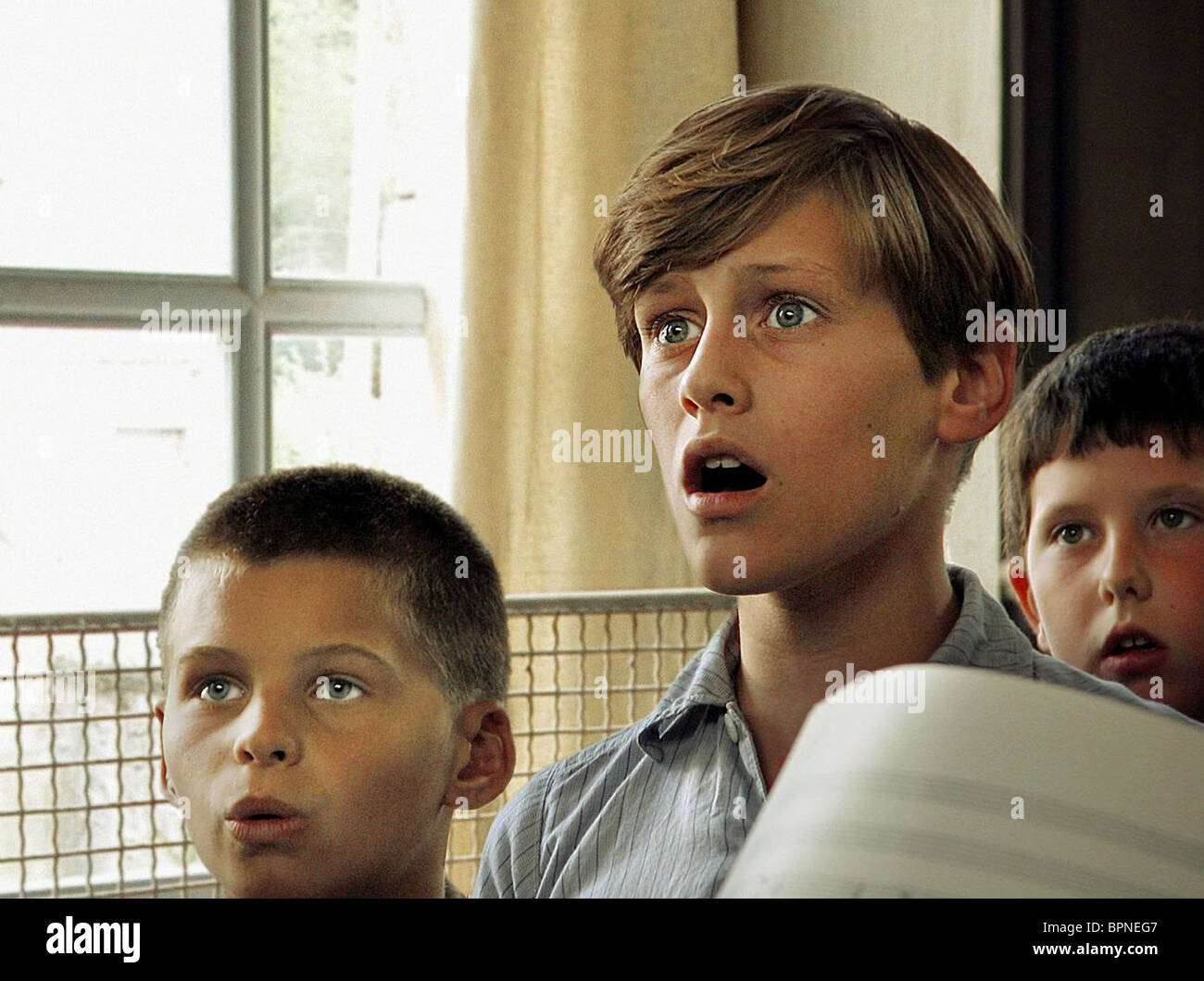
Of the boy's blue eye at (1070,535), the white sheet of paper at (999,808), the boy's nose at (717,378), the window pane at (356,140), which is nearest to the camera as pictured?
the white sheet of paper at (999,808)

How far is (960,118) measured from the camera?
1.26 m

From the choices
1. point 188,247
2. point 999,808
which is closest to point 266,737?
point 999,808

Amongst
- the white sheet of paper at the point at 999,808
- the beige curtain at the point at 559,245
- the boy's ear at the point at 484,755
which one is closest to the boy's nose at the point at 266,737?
the boy's ear at the point at 484,755

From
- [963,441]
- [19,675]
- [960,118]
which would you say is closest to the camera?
[963,441]

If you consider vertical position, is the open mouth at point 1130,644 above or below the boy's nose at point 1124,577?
below

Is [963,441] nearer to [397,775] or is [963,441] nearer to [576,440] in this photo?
[397,775]

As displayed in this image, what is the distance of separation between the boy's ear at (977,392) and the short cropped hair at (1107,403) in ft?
0.59

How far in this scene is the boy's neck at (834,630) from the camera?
566 mm

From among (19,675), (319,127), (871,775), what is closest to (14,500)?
(319,127)

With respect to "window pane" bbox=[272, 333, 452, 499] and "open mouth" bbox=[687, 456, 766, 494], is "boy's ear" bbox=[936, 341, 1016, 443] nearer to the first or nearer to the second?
"open mouth" bbox=[687, 456, 766, 494]

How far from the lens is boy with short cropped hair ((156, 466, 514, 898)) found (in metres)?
0.61

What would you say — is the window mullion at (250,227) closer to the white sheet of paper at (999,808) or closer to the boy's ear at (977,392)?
the boy's ear at (977,392)

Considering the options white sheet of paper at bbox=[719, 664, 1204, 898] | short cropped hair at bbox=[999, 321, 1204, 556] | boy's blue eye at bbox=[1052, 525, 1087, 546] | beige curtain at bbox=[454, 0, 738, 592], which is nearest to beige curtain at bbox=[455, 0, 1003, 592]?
beige curtain at bbox=[454, 0, 738, 592]
